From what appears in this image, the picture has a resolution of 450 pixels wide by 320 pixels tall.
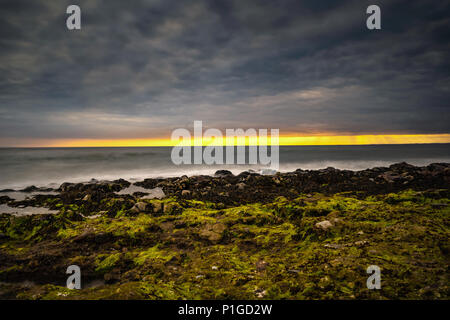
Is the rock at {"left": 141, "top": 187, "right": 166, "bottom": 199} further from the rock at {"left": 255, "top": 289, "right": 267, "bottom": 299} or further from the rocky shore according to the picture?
the rock at {"left": 255, "top": 289, "right": 267, "bottom": 299}

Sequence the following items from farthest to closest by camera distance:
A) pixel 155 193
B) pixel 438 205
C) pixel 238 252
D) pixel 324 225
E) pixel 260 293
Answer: pixel 155 193
pixel 438 205
pixel 324 225
pixel 238 252
pixel 260 293

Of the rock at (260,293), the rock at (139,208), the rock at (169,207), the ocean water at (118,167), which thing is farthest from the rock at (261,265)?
the ocean water at (118,167)

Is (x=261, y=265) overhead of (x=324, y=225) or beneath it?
beneath

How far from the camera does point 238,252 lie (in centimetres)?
445

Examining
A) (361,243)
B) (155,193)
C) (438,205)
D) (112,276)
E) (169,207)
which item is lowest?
(112,276)

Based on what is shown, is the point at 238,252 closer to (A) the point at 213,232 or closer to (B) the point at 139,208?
(A) the point at 213,232

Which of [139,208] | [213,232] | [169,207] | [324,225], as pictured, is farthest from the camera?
[169,207]

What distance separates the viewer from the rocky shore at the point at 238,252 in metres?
2.90

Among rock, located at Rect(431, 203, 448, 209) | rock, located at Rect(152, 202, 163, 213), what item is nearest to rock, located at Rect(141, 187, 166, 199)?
rock, located at Rect(152, 202, 163, 213)

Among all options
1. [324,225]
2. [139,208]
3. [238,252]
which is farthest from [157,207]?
[324,225]

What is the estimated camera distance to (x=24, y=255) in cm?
475

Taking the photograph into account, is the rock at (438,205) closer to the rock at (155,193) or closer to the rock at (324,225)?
the rock at (324,225)

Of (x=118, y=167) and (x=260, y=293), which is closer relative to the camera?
(x=260, y=293)
